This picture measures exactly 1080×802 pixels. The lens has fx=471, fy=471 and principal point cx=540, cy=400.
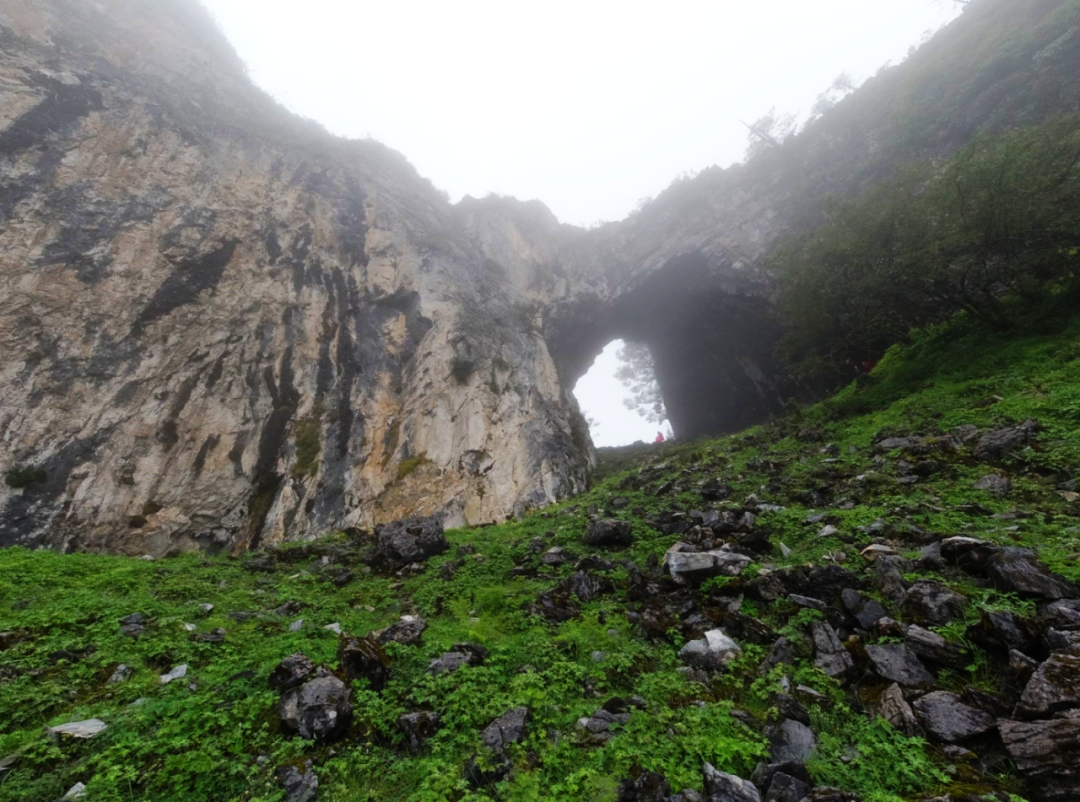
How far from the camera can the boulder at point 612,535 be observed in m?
7.93

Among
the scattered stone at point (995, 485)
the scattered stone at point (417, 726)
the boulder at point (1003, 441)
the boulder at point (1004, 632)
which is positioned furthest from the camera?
the boulder at point (1003, 441)

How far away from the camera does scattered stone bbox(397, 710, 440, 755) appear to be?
3.59m

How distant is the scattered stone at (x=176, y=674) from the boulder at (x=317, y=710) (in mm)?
1369

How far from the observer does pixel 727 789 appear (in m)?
2.80

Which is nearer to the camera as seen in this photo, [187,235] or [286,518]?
[286,518]

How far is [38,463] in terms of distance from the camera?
11.7m

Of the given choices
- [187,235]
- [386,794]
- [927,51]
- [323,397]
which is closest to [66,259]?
[187,235]

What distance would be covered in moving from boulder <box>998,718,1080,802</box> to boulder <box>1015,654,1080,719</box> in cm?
11

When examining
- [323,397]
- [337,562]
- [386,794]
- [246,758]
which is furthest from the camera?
[323,397]

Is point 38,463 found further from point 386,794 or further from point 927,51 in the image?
point 927,51

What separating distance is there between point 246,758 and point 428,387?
47.8ft

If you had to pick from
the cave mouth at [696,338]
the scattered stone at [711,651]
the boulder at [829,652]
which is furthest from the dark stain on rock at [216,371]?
the boulder at [829,652]

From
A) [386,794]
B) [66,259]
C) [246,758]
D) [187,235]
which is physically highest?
[187,235]

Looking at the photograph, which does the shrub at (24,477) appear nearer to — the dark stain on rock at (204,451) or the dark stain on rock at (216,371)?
the dark stain on rock at (204,451)
